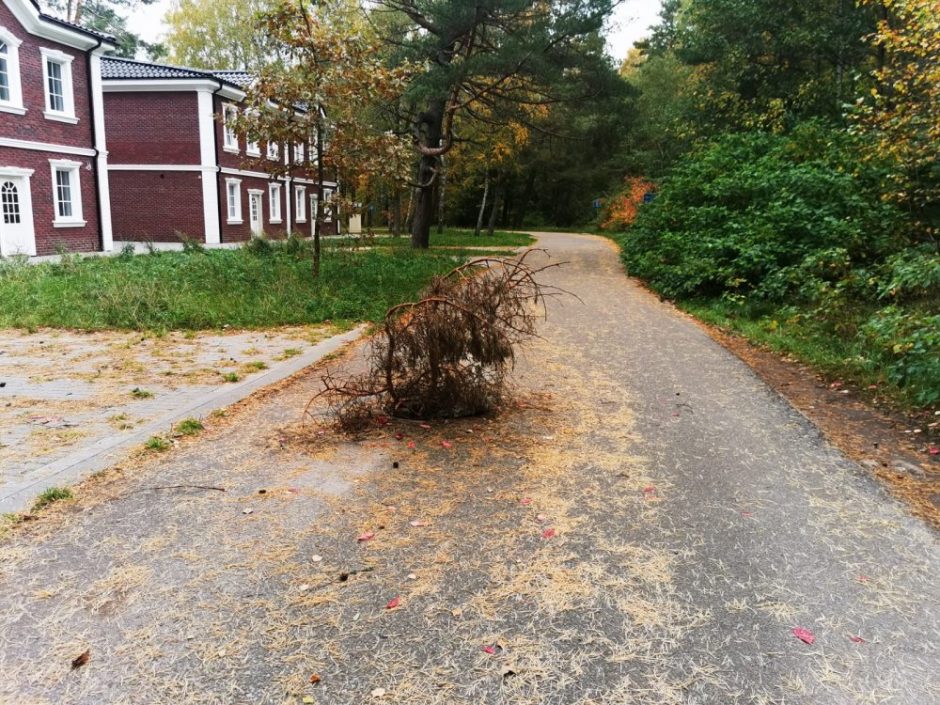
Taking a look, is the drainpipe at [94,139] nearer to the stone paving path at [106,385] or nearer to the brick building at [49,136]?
the brick building at [49,136]

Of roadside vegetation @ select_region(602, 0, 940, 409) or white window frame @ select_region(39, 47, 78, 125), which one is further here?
white window frame @ select_region(39, 47, 78, 125)

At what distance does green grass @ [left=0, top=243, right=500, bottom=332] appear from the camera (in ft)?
34.2

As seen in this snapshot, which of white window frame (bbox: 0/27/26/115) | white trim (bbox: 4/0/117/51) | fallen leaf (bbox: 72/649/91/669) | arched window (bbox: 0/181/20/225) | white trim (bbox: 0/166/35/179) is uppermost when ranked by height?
white trim (bbox: 4/0/117/51)

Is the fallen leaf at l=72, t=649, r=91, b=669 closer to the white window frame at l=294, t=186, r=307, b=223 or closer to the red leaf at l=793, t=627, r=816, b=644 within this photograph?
the red leaf at l=793, t=627, r=816, b=644

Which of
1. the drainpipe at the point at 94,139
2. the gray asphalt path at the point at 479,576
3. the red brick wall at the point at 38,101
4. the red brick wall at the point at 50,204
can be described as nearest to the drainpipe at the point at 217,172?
the drainpipe at the point at 94,139

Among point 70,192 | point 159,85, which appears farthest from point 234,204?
point 70,192

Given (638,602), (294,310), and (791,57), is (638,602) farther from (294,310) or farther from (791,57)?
(791,57)

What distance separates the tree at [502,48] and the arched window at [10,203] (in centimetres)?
1123

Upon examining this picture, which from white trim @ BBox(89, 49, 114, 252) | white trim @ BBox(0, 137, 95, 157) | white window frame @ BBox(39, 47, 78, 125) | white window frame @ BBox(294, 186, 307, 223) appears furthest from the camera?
white window frame @ BBox(294, 186, 307, 223)

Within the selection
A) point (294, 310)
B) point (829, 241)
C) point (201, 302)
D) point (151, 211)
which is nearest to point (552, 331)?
point (294, 310)

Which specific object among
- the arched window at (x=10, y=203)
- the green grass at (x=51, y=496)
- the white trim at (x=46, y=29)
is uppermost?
the white trim at (x=46, y=29)

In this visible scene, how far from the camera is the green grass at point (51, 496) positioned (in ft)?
13.2

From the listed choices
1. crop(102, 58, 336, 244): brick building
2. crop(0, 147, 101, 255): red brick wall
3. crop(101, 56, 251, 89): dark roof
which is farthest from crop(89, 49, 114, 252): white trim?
crop(102, 58, 336, 244): brick building

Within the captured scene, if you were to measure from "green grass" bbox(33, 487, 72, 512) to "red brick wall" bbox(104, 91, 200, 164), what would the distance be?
26.0 meters
